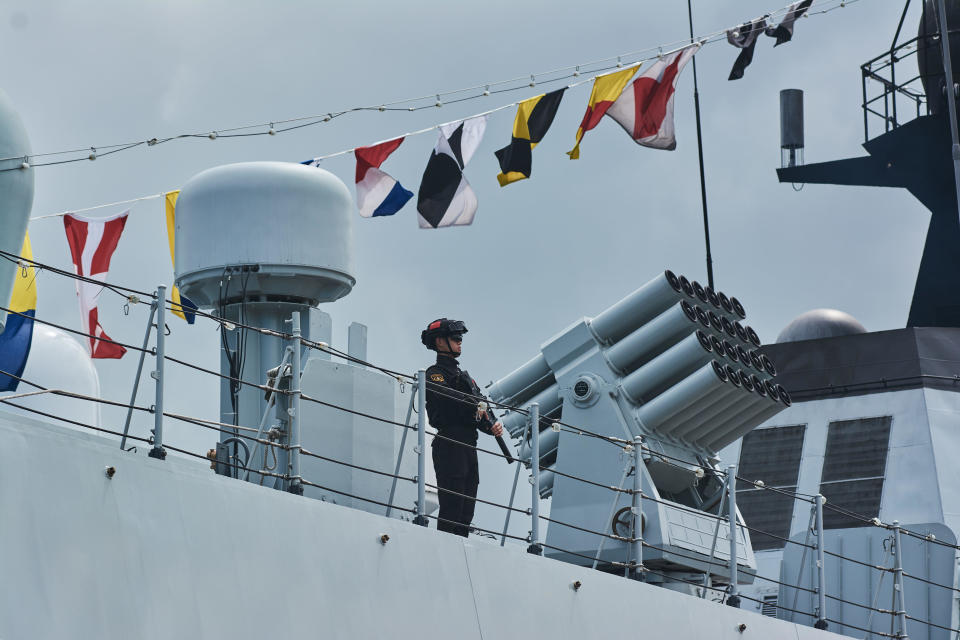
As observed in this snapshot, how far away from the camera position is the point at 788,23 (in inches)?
348

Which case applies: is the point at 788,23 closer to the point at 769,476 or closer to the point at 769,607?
the point at 769,476

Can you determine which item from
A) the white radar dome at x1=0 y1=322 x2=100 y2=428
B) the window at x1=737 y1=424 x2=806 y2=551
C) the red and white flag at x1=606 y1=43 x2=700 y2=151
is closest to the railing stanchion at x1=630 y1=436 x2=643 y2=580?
the red and white flag at x1=606 y1=43 x2=700 y2=151

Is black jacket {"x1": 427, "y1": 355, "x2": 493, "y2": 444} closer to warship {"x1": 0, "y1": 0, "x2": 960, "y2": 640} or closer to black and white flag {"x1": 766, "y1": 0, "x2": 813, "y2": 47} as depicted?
warship {"x1": 0, "y1": 0, "x2": 960, "y2": 640}

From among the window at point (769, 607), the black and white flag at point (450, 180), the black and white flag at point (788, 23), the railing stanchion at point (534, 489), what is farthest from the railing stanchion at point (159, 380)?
the black and white flag at point (788, 23)

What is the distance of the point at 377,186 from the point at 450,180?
18.1 inches

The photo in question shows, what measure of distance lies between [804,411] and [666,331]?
10.3 feet

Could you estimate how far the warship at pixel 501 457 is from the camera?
13.1 ft

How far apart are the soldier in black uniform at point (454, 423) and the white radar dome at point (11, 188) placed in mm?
1886

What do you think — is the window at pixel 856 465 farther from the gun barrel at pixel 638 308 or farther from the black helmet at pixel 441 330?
the black helmet at pixel 441 330

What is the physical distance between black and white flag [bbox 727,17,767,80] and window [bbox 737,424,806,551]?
2.60 meters

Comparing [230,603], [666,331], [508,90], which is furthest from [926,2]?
[230,603]

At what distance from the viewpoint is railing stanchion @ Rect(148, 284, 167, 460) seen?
418 cm

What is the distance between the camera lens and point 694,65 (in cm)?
1097

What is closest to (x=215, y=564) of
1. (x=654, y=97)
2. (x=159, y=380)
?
(x=159, y=380)
